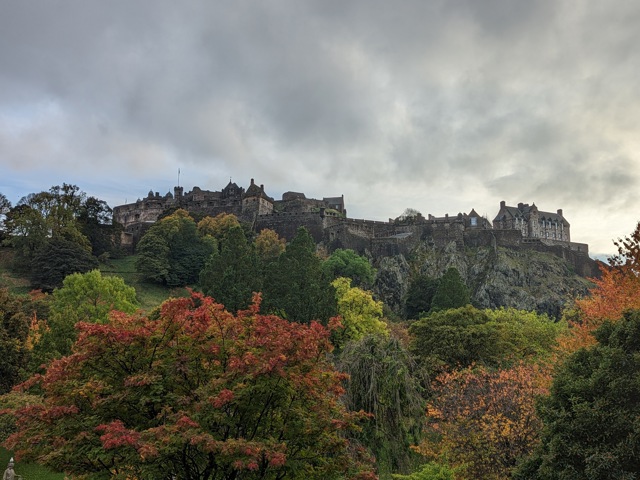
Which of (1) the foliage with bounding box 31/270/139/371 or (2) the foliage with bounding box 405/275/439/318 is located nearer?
(1) the foliage with bounding box 31/270/139/371

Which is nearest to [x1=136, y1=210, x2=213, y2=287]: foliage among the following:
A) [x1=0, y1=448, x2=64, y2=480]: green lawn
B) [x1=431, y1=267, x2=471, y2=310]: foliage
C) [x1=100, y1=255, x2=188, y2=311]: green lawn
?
[x1=100, y1=255, x2=188, y2=311]: green lawn

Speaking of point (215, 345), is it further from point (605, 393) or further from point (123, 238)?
point (123, 238)

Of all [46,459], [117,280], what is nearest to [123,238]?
[117,280]

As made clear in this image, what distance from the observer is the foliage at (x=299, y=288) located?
129 feet

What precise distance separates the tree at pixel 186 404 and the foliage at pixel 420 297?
5474cm

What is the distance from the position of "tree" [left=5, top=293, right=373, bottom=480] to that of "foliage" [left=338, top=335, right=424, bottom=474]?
230 inches

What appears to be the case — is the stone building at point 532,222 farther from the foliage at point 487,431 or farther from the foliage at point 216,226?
the foliage at point 487,431

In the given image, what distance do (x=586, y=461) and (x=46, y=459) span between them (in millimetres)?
12487

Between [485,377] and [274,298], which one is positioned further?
[274,298]

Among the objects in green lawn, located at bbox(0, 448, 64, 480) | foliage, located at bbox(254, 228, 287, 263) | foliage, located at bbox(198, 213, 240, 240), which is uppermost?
foliage, located at bbox(198, 213, 240, 240)

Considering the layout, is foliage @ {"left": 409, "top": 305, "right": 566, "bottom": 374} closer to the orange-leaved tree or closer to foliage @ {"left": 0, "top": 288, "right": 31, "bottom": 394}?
the orange-leaved tree

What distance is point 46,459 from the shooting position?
10.1 m

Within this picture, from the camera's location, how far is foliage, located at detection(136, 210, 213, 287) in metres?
62.4

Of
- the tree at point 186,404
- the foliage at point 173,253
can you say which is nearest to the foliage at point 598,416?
the tree at point 186,404
